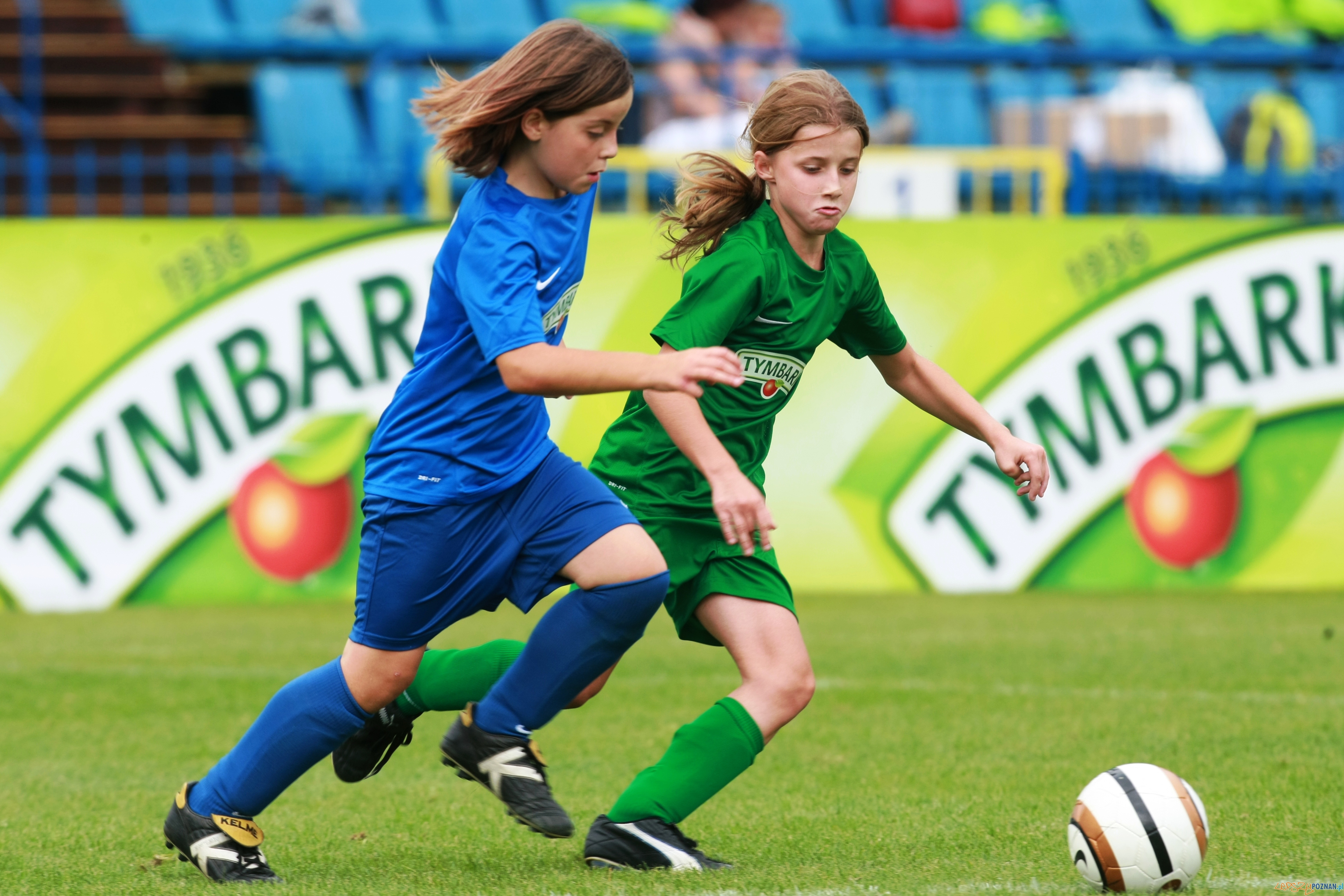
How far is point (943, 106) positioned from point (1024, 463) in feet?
32.0

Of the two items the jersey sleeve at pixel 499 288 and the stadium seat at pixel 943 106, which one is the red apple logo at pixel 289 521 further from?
the stadium seat at pixel 943 106

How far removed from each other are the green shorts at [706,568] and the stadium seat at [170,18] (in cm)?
1085

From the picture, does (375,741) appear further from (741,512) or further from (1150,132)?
(1150,132)

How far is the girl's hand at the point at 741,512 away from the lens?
3264mm

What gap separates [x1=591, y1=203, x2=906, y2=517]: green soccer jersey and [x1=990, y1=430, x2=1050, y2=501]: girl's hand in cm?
39

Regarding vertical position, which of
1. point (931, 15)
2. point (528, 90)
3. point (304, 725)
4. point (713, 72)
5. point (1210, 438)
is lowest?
point (1210, 438)

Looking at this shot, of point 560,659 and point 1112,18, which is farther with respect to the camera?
point 1112,18

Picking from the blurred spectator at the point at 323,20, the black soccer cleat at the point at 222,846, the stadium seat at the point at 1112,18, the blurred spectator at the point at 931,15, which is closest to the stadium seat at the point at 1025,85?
the blurred spectator at the point at 931,15

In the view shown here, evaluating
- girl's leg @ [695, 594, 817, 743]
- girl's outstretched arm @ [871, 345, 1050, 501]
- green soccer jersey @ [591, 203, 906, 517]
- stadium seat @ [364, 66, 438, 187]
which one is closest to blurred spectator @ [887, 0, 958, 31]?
stadium seat @ [364, 66, 438, 187]

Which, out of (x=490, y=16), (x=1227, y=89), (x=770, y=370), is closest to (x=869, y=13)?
(x=490, y=16)

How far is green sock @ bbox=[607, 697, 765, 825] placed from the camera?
12.1 ft

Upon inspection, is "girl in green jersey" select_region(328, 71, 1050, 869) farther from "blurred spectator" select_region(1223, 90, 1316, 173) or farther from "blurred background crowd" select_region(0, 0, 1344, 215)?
"blurred spectator" select_region(1223, 90, 1316, 173)

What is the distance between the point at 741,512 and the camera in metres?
3.26

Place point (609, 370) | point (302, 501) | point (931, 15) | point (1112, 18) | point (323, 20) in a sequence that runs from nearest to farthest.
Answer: point (609, 370) < point (302, 501) < point (323, 20) < point (931, 15) < point (1112, 18)
